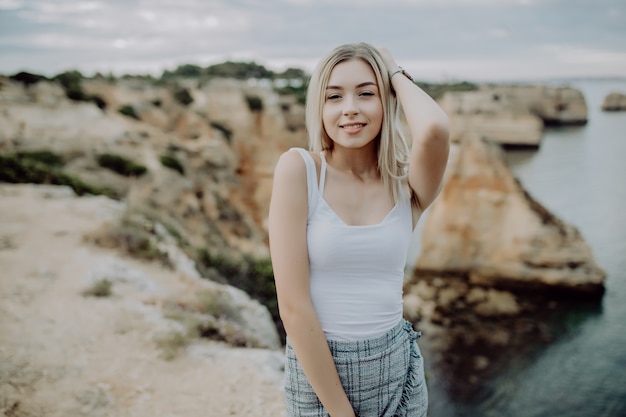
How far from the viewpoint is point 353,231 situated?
159 centimetres

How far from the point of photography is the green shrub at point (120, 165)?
13.4 m

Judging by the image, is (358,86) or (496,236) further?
Answer: (496,236)

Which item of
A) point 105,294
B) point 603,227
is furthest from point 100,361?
point 603,227

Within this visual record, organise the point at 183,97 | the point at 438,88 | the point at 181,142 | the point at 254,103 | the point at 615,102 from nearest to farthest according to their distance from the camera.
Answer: the point at 181,142
the point at 254,103
the point at 183,97
the point at 438,88
the point at 615,102

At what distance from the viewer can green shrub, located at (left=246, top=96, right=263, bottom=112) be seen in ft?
79.5

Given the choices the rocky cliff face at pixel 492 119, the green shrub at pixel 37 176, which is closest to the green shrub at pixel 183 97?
the green shrub at pixel 37 176

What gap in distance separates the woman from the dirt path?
2.46 metres

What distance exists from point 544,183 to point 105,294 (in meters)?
32.7

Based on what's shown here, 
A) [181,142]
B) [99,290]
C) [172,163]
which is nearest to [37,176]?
[172,163]

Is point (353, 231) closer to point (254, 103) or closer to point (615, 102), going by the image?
point (254, 103)

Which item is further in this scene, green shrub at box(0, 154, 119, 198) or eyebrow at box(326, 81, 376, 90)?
green shrub at box(0, 154, 119, 198)

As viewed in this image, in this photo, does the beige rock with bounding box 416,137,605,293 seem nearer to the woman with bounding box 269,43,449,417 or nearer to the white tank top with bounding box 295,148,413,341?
the woman with bounding box 269,43,449,417

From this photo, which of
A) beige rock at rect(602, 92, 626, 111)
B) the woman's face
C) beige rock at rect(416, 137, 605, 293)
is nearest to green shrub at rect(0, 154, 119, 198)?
the woman's face

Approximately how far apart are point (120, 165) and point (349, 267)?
1346 centimetres
